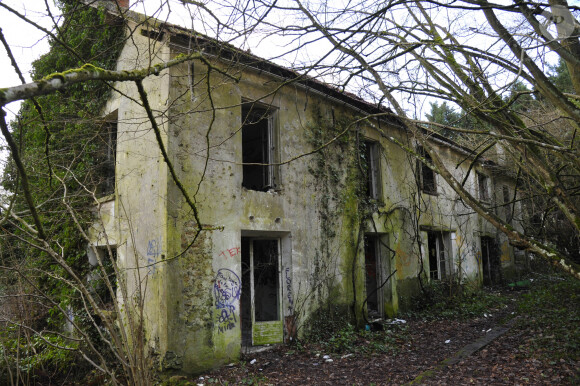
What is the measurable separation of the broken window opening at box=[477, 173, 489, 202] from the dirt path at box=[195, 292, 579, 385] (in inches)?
387

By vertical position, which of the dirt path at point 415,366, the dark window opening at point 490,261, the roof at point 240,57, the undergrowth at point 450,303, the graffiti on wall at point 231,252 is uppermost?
the roof at point 240,57

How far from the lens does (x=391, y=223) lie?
35.0 feet

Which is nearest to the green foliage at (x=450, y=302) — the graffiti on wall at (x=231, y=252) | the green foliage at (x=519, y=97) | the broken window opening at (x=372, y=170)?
the broken window opening at (x=372, y=170)

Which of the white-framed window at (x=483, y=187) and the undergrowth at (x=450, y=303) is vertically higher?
the white-framed window at (x=483, y=187)

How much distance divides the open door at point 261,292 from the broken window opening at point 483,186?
40.5 ft

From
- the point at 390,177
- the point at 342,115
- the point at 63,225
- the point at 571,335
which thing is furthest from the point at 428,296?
the point at 63,225

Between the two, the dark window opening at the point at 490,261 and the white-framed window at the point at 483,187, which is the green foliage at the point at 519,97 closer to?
the white-framed window at the point at 483,187

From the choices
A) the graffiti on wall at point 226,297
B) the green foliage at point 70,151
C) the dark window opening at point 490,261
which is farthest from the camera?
the dark window opening at point 490,261

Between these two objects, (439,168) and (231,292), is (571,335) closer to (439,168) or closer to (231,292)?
(439,168)

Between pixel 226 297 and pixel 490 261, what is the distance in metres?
14.4

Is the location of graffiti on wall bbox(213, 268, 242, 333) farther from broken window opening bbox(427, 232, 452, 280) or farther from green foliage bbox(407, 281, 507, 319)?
broken window opening bbox(427, 232, 452, 280)

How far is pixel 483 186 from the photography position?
57.6 ft

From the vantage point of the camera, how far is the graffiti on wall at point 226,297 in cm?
667

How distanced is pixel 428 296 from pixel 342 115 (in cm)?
571
